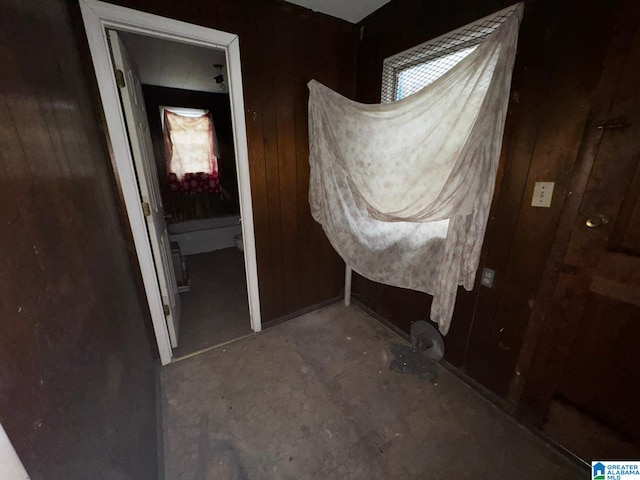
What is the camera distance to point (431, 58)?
149cm

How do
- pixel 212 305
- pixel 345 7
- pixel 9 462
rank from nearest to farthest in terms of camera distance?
pixel 9 462 < pixel 345 7 < pixel 212 305

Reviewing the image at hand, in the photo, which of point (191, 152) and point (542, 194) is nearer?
point (542, 194)

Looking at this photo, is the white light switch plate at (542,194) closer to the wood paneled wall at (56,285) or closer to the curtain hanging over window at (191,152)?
the wood paneled wall at (56,285)

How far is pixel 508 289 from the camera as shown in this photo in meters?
1.30

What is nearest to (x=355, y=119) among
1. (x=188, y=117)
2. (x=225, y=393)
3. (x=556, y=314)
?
(x=556, y=314)

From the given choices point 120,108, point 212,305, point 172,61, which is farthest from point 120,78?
point 212,305

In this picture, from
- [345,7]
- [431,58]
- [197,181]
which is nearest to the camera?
[431,58]

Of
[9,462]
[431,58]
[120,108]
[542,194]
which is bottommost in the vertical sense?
[9,462]

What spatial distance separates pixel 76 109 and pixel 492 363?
234 cm

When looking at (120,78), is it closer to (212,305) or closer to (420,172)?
(420,172)

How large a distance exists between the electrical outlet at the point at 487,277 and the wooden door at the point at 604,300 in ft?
0.85

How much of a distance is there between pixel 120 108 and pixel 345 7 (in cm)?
154

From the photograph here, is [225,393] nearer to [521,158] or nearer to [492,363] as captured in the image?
[492,363]

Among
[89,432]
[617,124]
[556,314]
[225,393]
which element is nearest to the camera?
[89,432]
